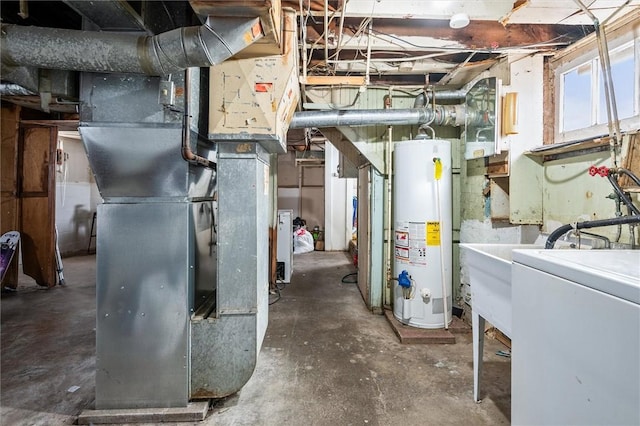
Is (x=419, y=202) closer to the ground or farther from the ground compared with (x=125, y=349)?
farther from the ground

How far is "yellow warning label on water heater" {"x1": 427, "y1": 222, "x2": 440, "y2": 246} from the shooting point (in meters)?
2.54

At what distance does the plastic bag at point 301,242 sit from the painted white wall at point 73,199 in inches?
161

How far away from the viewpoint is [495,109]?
7.43 ft

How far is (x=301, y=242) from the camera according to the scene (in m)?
6.36

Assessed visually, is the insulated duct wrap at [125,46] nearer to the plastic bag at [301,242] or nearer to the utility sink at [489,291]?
the utility sink at [489,291]

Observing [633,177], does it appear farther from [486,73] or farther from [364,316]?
[364,316]

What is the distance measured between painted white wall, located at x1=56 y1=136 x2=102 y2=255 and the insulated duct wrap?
5385 mm

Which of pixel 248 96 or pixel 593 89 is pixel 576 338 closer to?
pixel 248 96

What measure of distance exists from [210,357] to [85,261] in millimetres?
5365

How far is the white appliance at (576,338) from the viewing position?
64 cm

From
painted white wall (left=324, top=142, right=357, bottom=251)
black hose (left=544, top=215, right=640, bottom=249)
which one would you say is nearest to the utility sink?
black hose (left=544, top=215, right=640, bottom=249)

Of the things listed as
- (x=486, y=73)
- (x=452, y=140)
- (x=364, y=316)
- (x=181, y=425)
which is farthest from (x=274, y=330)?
(x=486, y=73)

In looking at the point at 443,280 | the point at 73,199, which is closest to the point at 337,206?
the point at 443,280

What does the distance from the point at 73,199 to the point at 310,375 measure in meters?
6.64
